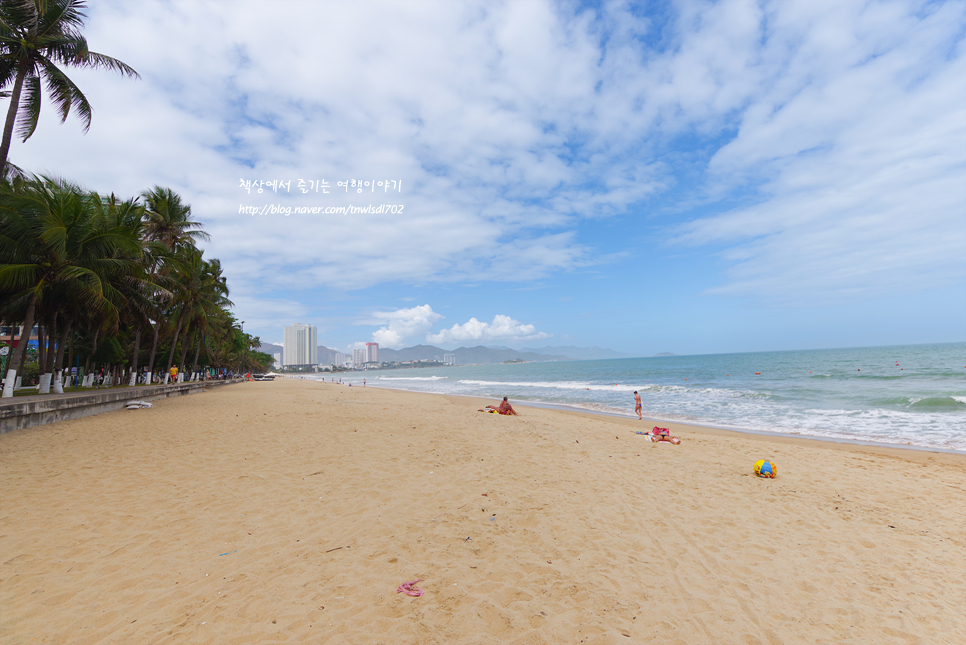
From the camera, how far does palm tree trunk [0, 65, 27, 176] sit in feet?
35.7

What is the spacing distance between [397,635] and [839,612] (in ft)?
10.4

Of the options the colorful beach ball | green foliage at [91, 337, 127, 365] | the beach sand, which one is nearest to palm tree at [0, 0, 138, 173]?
the beach sand

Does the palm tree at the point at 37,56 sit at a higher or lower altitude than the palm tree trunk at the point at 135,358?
higher

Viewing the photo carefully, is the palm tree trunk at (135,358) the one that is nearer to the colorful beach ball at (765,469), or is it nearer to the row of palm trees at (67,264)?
the row of palm trees at (67,264)

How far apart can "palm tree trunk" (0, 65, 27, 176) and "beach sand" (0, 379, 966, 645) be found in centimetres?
869

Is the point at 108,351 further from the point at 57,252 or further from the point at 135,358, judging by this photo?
the point at 57,252

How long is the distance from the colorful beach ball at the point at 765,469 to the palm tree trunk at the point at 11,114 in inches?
739

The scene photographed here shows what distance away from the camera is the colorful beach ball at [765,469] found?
6.57 m

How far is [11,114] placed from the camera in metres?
11.1

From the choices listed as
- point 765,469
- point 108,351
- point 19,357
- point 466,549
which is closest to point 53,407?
point 19,357

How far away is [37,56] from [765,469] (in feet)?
66.6

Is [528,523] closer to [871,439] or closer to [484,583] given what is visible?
[484,583]

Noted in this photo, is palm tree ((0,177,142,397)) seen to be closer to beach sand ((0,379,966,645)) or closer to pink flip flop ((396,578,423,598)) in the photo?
beach sand ((0,379,966,645))

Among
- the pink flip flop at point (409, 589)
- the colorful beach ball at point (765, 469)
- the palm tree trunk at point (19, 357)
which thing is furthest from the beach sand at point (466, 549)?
the palm tree trunk at point (19, 357)
